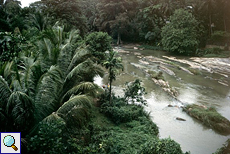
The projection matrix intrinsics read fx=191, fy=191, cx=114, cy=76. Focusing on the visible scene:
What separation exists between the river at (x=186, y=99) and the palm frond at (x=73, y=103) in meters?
5.87

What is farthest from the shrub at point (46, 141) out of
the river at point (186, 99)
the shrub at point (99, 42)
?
the shrub at point (99, 42)

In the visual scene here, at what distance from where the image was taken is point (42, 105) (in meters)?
6.46

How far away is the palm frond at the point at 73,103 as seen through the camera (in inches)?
255

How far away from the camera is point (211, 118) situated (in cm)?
1229

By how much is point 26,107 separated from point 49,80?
1.19m

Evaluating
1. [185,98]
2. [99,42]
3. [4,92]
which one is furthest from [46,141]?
[185,98]

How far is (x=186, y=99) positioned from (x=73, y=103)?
40.3 feet

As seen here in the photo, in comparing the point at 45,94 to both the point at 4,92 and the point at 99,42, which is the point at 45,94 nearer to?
the point at 4,92

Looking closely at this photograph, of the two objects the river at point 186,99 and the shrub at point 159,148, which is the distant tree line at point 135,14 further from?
the shrub at point 159,148

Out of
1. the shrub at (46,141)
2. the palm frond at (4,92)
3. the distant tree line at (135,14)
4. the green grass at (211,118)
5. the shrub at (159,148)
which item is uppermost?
the distant tree line at (135,14)

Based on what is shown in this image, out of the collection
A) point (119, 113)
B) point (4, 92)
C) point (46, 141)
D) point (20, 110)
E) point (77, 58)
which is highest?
point (77, 58)

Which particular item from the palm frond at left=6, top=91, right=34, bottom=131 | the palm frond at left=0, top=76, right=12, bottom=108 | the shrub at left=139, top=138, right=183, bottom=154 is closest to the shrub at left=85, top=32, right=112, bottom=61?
the shrub at left=139, top=138, right=183, bottom=154

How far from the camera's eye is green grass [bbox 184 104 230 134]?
38.3 ft

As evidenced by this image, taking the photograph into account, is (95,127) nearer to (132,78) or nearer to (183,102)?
(183,102)
